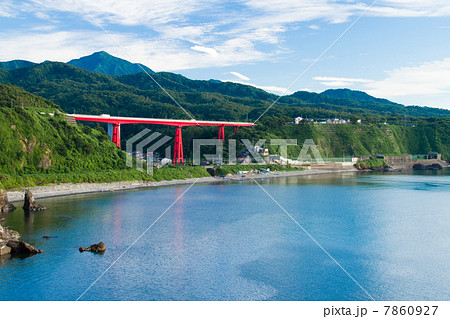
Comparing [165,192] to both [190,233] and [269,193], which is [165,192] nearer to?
[269,193]

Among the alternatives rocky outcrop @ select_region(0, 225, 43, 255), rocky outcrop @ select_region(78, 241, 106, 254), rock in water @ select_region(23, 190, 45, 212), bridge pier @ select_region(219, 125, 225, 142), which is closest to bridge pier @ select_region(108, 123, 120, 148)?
bridge pier @ select_region(219, 125, 225, 142)

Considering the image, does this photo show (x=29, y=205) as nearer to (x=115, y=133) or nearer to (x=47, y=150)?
(x=47, y=150)

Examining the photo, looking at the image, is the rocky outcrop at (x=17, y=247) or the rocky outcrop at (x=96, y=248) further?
the rocky outcrop at (x=96, y=248)

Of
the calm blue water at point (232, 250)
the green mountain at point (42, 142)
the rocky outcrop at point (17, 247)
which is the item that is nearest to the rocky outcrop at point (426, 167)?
the calm blue water at point (232, 250)

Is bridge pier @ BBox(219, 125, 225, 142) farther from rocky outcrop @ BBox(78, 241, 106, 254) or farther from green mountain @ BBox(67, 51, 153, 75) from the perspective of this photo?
green mountain @ BBox(67, 51, 153, 75)

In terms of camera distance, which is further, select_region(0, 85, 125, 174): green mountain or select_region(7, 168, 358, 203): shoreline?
select_region(0, 85, 125, 174): green mountain

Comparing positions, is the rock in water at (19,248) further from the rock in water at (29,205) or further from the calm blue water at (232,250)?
the rock in water at (29,205)

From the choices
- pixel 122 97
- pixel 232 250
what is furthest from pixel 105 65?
pixel 232 250

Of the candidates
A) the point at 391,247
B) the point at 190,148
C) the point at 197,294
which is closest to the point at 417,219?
the point at 391,247
